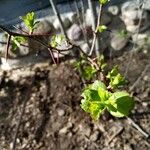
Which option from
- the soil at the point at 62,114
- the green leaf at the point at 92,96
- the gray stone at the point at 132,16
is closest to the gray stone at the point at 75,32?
the soil at the point at 62,114

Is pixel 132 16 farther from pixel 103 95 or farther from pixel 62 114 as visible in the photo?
pixel 103 95

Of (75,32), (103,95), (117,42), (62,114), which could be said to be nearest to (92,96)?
(103,95)

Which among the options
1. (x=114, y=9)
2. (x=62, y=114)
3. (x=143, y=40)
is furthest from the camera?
(x=143, y=40)

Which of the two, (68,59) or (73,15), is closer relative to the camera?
(73,15)

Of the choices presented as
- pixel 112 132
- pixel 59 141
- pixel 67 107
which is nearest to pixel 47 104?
pixel 67 107

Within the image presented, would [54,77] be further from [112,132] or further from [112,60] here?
[112,132]

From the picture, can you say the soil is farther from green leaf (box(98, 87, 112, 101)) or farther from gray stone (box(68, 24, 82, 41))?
green leaf (box(98, 87, 112, 101))
